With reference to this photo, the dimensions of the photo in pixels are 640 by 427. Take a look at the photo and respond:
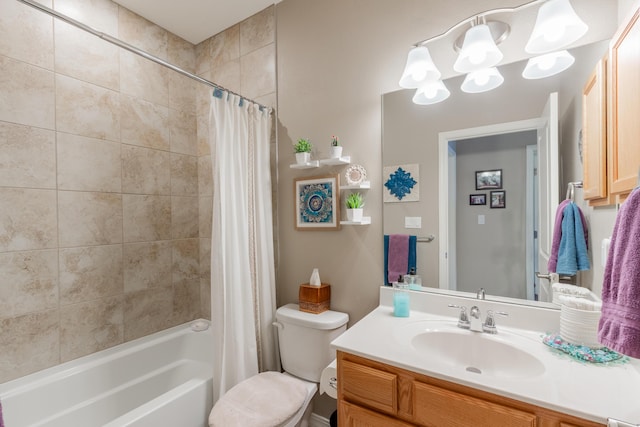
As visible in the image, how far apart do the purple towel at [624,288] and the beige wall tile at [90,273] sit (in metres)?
2.38

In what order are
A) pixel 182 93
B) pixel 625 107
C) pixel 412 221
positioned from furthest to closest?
pixel 182 93 < pixel 412 221 < pixel 625 107

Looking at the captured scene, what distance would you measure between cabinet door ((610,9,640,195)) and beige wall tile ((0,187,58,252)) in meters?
2.50

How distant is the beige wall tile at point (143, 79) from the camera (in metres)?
2.04

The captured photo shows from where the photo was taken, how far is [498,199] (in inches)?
53.6

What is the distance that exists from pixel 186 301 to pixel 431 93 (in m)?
2.28

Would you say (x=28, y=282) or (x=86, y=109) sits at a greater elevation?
(x=86, y=109)

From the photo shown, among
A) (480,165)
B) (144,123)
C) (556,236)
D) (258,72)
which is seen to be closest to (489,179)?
(480,165)

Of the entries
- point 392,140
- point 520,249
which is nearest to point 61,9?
point 392,140

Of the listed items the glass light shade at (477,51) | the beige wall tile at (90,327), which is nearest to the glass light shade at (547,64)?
the glass light shade at (477,51)

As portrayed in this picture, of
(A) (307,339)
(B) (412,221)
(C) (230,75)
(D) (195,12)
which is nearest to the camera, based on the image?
(B) (412,221)

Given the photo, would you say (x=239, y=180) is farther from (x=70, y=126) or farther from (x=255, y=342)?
(x=70, y=126)

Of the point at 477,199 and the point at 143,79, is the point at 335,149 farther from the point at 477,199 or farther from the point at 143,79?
the point at 143,79

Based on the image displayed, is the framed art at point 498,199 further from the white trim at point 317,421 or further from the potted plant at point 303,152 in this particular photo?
the white trim at point 317,421

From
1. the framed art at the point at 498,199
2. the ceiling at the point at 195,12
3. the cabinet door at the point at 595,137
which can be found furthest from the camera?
the ceiling at the point at 195,12
